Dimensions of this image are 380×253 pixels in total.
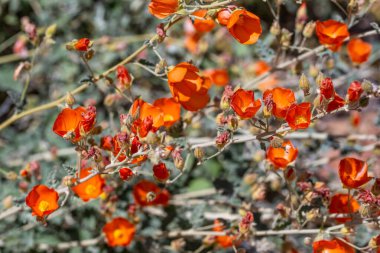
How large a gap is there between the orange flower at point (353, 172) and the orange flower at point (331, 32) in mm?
523

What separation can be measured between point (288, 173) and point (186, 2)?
28.0 inches

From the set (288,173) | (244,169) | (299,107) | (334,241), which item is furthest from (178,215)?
(299,107)

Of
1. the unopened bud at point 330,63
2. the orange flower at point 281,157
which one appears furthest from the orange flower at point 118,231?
the unopened bud at point 330,63

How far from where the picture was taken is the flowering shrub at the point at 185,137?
5.38ft

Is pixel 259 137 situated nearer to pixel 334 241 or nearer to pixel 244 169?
pixel 334 241

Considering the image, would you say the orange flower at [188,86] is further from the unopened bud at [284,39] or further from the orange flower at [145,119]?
the unopened bud at [284,39]

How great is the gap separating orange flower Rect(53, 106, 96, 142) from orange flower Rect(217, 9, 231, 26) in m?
0.48

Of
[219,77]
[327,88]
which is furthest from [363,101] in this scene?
[219,77]

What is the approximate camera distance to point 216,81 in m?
2.92

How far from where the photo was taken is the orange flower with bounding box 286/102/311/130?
1.54 meters

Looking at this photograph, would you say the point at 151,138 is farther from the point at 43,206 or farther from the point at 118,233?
the point at 118,233

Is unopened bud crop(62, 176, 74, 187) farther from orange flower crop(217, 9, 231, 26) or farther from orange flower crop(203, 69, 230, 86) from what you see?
orange flower crop(203, 69, 230, 86)

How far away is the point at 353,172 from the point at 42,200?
3.36ft

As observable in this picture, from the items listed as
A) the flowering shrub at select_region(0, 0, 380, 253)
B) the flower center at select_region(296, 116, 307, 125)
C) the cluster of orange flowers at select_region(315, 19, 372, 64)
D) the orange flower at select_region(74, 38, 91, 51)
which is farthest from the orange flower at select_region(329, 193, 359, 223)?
the orange flower at select_region(74, 38, 91, 51)
